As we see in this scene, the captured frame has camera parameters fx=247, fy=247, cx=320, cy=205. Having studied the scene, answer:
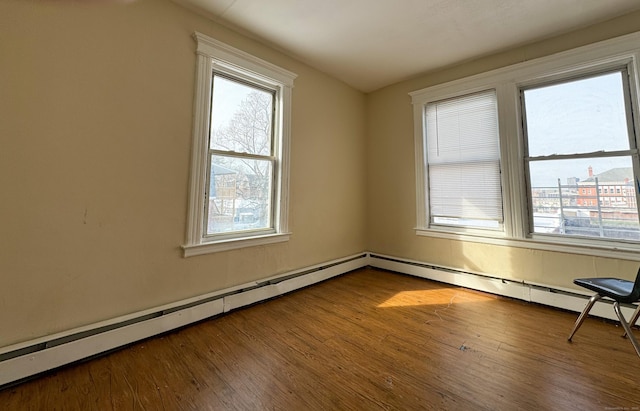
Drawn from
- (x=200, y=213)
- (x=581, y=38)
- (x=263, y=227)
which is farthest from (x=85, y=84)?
(x=581, y=38)

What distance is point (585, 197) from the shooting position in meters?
2.46

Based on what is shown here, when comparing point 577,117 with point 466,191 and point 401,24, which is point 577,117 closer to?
point 466,191

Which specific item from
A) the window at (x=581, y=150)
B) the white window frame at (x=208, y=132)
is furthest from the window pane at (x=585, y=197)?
the white window frame at (x=208, y=132)

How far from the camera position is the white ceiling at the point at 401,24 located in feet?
7.13

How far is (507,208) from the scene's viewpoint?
2.83 metres

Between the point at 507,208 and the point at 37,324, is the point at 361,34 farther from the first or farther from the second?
the point at 37,324

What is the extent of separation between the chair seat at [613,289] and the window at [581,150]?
2.53 ft

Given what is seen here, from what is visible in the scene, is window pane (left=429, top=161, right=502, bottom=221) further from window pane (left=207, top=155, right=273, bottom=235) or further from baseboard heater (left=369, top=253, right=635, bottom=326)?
window pane (left=207, top=155, right=273, bottom=235)

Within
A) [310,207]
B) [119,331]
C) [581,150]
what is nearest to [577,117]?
[581,150]

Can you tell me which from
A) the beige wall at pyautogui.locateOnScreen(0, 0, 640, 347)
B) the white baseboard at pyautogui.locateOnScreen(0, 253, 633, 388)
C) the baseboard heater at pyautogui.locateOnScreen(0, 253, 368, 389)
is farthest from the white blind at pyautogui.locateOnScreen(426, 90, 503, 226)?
the baseboard heater at pyautogui.locateOnScreen(0, 253, 368, 389)

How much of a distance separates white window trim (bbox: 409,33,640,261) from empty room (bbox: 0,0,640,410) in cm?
2

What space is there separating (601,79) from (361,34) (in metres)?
2.39

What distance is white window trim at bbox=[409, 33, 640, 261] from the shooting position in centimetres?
227

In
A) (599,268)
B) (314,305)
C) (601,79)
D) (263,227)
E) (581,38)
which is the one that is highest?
(581,38)
